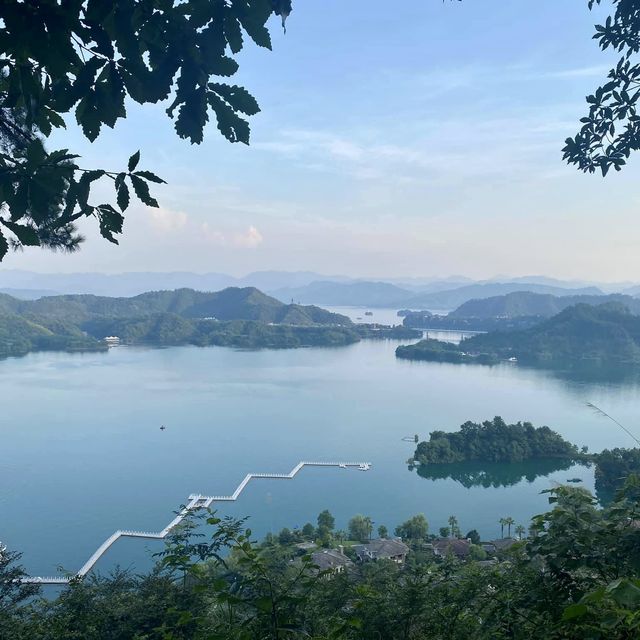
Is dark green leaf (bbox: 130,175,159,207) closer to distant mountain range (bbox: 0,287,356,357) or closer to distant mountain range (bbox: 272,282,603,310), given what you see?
distant mountain range (bbox: 0,287,356,357)

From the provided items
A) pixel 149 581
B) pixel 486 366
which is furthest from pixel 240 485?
pixel 486 366

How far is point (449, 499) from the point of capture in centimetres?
1037

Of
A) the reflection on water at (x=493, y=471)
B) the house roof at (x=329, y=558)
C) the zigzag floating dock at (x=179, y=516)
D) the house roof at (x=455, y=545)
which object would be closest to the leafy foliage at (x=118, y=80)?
the zigzag floating dock at (x=179, y=516)

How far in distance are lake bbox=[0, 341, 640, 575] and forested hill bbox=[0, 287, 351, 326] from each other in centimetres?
1428

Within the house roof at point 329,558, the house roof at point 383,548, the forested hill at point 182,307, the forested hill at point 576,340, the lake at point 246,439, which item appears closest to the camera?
the house roof at point 329,558

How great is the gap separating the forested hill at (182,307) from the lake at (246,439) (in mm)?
14278

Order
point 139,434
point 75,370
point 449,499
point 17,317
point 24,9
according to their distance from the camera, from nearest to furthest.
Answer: point 24,9 < point 449,499 < point 139,434 < point 75,370 < point 17,317

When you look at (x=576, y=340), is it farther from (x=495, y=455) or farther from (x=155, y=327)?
(x=155, y=327)

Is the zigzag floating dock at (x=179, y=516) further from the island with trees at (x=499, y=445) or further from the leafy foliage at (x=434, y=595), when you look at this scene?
the leafy foliage at (x=434, y=595)

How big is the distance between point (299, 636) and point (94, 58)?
2.47 feet

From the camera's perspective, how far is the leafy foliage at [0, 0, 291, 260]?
0.55m

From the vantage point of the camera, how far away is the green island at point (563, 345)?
91.9 ft

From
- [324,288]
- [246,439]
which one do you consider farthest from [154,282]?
[246,439]

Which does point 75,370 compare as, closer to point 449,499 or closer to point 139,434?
point 139,434
